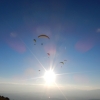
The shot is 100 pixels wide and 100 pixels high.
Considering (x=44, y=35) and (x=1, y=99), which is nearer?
(x=1, y=99)

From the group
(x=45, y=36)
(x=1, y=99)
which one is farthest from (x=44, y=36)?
(x=1, y=99)

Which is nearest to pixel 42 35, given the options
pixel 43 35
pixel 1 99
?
pixel 43 35

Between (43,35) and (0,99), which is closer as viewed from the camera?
(0,99)

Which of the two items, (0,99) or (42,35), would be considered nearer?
(0,99)

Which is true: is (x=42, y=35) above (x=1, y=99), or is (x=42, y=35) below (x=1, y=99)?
above

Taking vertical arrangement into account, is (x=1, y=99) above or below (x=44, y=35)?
below

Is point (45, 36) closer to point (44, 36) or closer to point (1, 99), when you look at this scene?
point (44, 36)

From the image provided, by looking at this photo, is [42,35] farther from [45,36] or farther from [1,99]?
[1,99]
